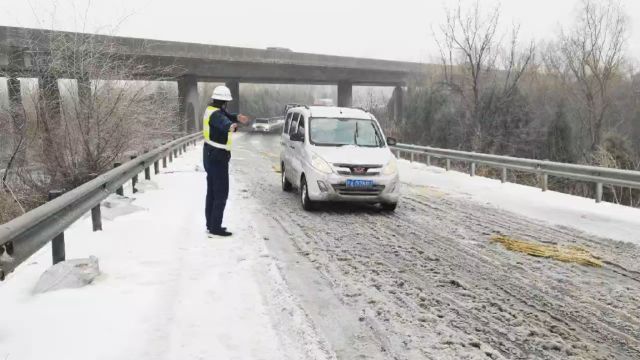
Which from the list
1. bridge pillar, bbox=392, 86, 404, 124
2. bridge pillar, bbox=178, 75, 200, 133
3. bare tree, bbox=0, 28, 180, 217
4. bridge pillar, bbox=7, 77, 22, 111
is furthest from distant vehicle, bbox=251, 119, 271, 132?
bridge pillar, bbox=7, 77, 22, 111

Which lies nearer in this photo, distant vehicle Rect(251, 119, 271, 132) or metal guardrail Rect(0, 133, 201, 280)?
metal guardrail Rect(0, 133, 201, 280)

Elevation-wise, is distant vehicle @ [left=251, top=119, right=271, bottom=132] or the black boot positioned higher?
distant vehicle @ [left=251, top=119, right=271, bottom=132]

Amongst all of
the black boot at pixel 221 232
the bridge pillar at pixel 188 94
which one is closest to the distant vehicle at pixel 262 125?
the bridge pillar at pixel 188 94

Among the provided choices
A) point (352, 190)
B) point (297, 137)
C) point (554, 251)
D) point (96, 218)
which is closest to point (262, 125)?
point (297, 137)

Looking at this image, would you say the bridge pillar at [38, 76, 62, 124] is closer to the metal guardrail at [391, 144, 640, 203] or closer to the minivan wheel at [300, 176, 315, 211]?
the minivan wheel at [300, 176, 315, 211]

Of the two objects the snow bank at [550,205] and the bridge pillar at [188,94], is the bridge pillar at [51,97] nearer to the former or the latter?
the snow bank at [550,205]

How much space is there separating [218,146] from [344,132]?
366cm

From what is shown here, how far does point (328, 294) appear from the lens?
482 cm

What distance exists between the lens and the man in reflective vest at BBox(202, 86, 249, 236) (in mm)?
6840

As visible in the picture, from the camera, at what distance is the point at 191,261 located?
19.0 feet

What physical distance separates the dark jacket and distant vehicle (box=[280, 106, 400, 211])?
2.34m

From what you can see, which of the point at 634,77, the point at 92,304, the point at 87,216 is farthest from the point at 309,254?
the point at 634,77

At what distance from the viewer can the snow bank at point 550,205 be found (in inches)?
317

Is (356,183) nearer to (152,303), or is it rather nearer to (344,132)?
(344,132)
